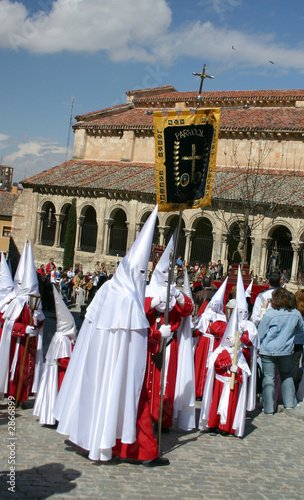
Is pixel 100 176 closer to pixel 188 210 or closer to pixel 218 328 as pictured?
pixel 188 210

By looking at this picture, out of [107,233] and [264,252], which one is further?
[107,233]

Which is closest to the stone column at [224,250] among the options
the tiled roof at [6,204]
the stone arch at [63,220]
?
the stone arch at [63,220]

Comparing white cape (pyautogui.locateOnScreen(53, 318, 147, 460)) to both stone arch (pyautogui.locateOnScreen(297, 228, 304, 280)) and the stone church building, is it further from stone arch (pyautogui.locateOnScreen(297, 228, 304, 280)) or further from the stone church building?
stone arch (pyautogui.locateOnScreen(297, 228, 304, 280))

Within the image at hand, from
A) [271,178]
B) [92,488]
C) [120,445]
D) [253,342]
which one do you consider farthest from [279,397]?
[271,178]

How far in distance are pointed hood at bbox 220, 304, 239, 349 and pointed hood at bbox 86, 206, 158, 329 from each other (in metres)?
1.63

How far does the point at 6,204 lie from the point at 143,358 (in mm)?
48741

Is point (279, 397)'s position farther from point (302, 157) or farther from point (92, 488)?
point (302, 157)

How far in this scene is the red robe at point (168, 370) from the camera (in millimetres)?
6188

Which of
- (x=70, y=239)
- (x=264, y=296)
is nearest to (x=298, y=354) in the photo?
(x=264, y=296)

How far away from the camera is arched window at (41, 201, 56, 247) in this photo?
36844 millimetres

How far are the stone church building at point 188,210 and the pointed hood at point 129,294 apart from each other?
59.5 feet

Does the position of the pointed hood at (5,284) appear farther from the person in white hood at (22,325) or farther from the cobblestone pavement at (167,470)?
the cobblestone pavement at (167,470)

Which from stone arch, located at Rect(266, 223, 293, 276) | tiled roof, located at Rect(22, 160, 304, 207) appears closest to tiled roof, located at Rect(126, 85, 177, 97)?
tiled roof, located at Rect(22, 160, 304, 207)

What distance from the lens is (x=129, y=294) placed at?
5371 millimetres
